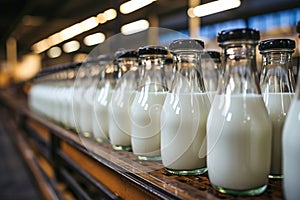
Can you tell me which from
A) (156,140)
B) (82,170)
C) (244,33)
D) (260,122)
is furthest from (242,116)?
(82,170)

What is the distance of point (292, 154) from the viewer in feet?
1.52

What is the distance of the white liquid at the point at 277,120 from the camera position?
589 mm

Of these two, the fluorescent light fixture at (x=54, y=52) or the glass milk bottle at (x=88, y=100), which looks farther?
the fluorescent light fixture at (x=54, y=52)

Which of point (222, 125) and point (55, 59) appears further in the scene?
point (55, 59)

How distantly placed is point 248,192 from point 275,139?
116 millimetres

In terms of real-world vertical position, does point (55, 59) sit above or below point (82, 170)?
above

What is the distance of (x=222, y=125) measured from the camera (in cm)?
54

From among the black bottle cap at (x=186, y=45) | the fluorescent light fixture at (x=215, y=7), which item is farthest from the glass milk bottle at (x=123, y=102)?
the fluorescent light fixture at (x=215, y=7)

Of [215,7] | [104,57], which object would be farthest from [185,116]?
[215,7]

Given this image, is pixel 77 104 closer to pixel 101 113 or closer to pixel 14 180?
pixel 101 113

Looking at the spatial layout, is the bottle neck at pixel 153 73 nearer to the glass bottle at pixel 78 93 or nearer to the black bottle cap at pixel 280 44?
the black bottle cap at pixel 280 44

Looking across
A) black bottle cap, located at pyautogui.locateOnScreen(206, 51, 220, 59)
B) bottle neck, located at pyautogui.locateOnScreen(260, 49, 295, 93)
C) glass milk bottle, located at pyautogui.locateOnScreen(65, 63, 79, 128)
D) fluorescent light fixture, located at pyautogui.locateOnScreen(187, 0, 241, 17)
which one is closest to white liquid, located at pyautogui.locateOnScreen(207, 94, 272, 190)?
bottle neck, located at pyautogui.locateOnScreen(260, 49, 295, 93)

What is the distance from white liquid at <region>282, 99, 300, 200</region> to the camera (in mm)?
459

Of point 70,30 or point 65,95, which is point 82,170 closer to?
point 65,95
